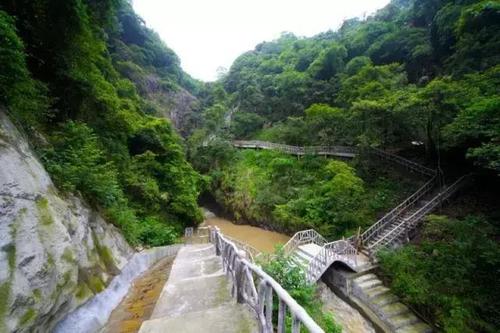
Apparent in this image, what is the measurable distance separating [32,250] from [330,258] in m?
8.56

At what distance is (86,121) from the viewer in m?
8.59

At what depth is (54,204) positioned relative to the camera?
323 centimetres

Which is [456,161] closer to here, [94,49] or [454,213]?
[454,213]

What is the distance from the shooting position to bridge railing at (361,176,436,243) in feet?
33.1

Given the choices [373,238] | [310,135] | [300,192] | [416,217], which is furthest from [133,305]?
[310,135]

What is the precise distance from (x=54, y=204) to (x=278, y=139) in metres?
19.5

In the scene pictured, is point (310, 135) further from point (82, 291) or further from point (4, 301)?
point (4, 301)

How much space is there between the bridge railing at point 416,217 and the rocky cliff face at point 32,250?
9.97 metres

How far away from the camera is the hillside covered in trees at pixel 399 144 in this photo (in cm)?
734

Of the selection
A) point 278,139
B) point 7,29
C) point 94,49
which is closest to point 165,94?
point 278,139

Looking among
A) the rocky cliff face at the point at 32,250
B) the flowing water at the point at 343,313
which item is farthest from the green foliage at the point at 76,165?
the flowing water at the point at 343,313

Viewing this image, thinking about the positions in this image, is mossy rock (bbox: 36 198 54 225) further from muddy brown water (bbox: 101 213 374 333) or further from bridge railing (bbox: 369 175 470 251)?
bridge railing (bbox: 369 175 470 251)

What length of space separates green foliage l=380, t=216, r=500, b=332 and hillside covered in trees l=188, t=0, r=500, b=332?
0.03 meters

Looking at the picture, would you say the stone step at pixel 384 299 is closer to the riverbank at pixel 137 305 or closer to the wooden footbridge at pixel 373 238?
the wooden footbridge at pixel 373 238
